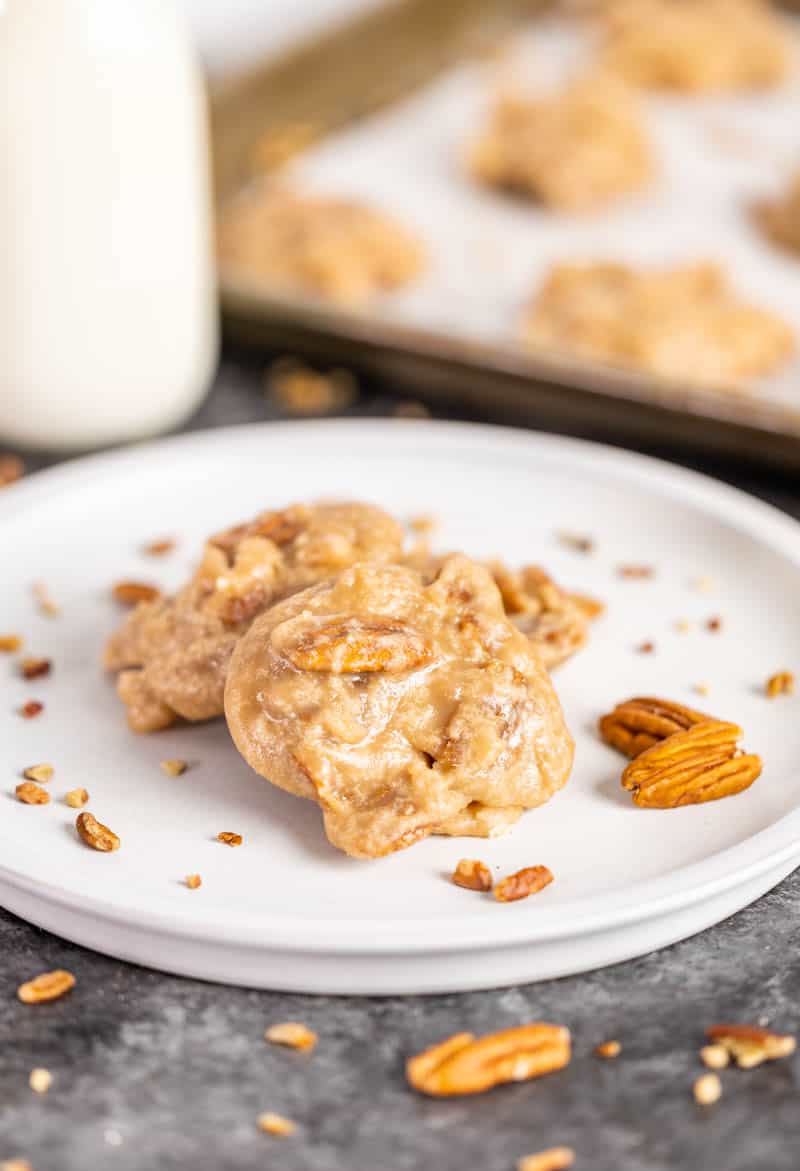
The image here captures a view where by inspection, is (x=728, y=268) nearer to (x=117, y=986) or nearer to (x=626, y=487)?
(x=626, y=487)

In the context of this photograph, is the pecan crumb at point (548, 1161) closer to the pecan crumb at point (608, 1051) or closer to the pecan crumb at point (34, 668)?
the pecan crumb at point (608, 1051)

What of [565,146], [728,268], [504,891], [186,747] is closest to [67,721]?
[186,747]

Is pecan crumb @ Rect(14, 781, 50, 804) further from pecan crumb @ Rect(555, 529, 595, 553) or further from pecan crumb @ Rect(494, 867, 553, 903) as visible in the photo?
pecan crumb @ Rect(555, 529, 595, 553)

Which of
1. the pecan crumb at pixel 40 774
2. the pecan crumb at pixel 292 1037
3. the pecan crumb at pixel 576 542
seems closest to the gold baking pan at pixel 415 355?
the pecan crumb at pixel 576 542

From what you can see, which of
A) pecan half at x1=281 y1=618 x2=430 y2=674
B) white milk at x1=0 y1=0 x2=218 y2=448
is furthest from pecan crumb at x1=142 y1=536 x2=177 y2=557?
pecan half at x1=281 y1=618 x2=430 y2=674

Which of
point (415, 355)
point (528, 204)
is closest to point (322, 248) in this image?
point (415, 355)

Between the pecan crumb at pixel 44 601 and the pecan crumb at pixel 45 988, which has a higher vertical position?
the pecan crumb at pixel 45 988
